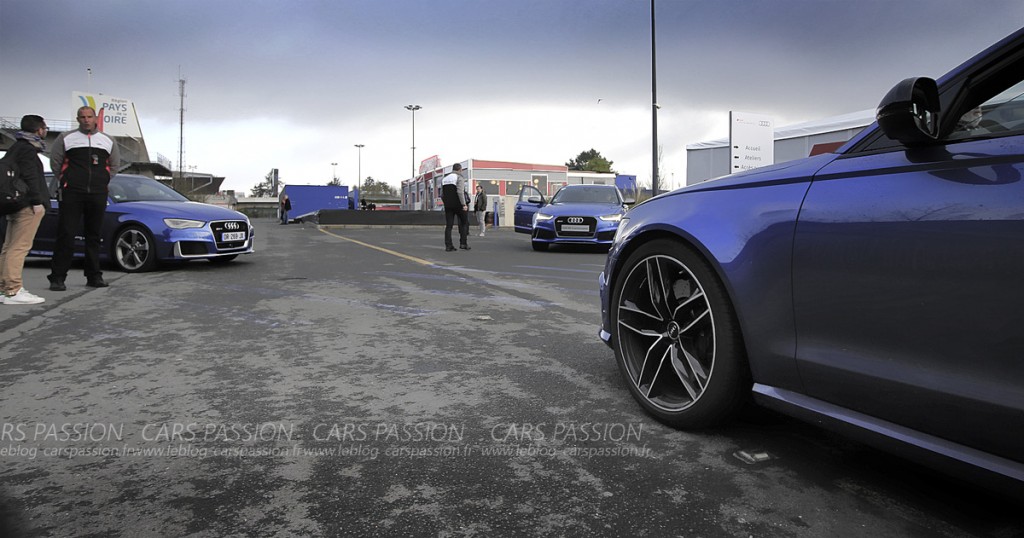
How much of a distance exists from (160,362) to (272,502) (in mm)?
2060

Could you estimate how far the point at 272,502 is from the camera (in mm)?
1821

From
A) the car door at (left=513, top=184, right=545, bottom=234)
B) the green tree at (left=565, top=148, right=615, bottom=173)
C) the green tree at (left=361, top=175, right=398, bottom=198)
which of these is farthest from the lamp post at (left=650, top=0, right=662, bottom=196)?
the green tree at (left=361, top=175, right=398, bottom=198)

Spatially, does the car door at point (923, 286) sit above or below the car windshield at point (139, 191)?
below

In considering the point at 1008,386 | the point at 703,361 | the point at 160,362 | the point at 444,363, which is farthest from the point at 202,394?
the point at 1008,386

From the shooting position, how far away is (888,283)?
5.41 ft

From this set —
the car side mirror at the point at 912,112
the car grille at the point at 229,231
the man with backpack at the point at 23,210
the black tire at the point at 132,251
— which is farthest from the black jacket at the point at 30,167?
the car side mirror at the point at 912,112

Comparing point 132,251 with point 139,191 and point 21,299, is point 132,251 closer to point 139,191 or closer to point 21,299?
point 139,191

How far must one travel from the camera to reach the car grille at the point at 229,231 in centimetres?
820

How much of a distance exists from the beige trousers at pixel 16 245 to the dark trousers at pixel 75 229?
1.51 ft

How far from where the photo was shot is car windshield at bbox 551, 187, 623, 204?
42.4 feet

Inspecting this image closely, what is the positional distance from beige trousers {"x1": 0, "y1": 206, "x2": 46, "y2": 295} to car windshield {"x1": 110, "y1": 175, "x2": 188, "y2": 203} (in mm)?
2535

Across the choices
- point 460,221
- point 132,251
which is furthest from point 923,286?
point 460,221

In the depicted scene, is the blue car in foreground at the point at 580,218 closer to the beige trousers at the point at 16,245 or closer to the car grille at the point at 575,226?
the car grille at the point at 575,226

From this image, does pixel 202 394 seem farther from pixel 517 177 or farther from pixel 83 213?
pixel 517 177
